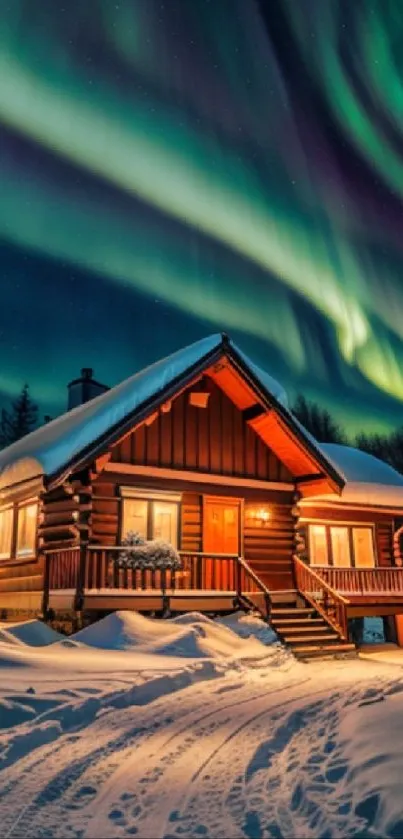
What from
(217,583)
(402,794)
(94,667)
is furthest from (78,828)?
(217,583)

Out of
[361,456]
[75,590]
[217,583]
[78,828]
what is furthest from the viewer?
[361,456]

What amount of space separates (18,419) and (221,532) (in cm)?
4918

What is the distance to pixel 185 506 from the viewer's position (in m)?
18.5

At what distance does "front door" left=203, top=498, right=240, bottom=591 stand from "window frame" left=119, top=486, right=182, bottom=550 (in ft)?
2.59

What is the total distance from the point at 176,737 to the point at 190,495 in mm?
11644

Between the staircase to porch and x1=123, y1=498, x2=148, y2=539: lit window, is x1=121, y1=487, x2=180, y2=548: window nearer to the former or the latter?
x1=123, y1=498, x2=148, y2=539: lit window

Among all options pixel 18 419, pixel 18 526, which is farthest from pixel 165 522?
pixel 18 419

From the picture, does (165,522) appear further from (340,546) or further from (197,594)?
(340,546)

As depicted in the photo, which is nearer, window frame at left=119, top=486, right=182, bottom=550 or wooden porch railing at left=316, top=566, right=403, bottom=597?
window frame at left=119, top=486, right=182, bottom=550

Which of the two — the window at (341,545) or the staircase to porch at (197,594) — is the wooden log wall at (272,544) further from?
the window at (341,545)

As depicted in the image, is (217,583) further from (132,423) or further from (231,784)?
(231,784)

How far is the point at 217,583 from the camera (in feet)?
57.7

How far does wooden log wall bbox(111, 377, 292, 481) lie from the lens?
58.3 ft

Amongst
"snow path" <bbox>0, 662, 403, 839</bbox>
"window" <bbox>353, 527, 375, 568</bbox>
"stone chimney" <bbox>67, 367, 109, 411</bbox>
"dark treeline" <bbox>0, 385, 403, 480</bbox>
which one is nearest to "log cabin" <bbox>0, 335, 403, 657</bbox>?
"window" <bbox>353, 527, 375, 568</bbox>
